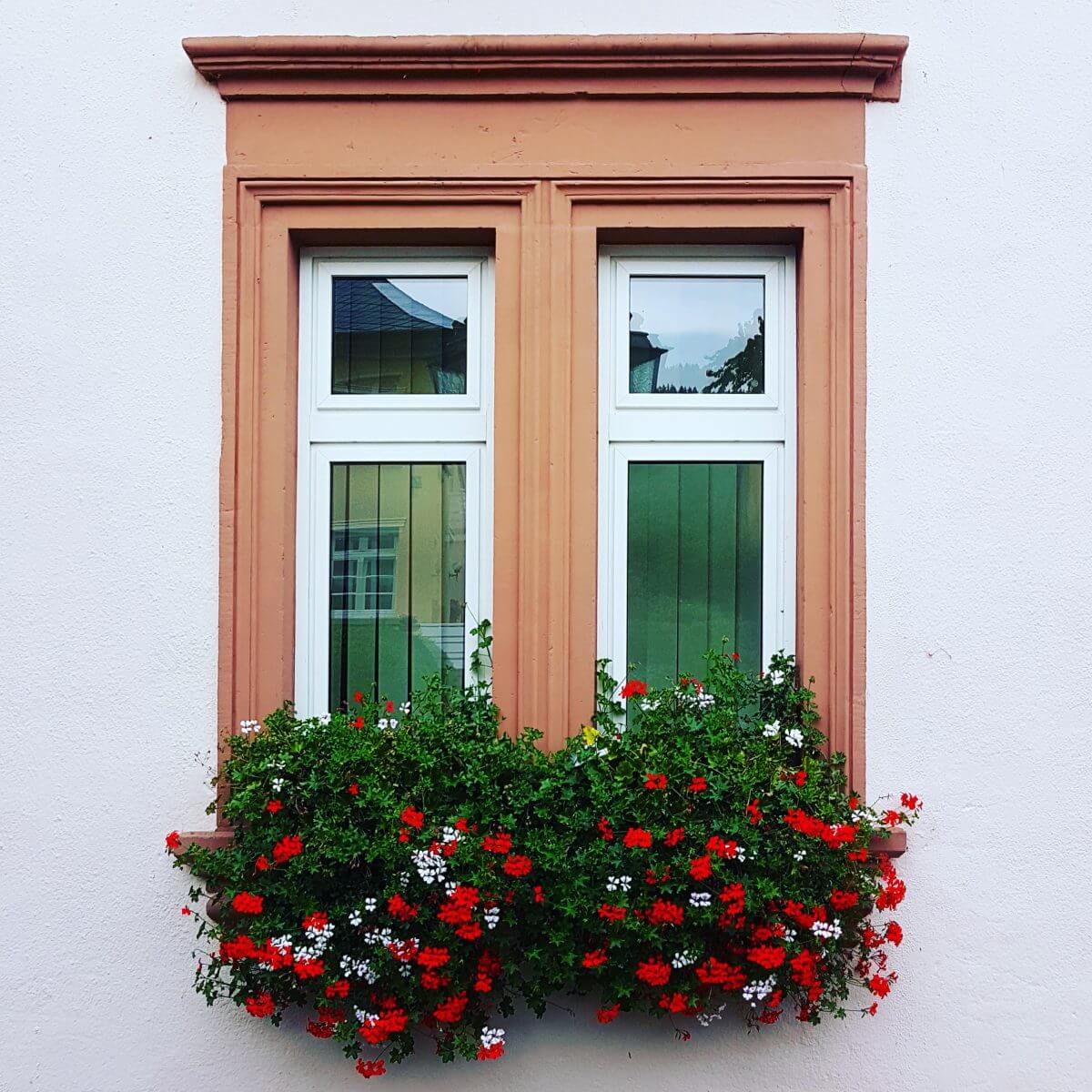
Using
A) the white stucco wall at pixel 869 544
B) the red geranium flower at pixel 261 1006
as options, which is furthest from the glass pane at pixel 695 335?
the red geranium flower at pixel 261 1006

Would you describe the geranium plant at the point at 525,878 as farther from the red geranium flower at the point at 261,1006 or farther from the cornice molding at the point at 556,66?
the cornice molding at the point at 556,66

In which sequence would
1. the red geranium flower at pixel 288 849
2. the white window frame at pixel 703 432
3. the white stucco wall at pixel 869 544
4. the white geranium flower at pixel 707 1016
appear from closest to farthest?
1. the red geranium flower at pixel 288 849
2. the white geranium flower at pixel 707 1016
3. the white stucco wall at pixel 869 544
4. the white window frame at pixel 703 432

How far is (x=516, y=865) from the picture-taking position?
2783mm

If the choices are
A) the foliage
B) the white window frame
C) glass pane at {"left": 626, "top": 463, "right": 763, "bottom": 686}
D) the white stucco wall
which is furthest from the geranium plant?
the foliage

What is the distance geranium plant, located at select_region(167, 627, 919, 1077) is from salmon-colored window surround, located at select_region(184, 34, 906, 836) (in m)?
0.31

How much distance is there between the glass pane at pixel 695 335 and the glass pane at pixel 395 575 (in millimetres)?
714

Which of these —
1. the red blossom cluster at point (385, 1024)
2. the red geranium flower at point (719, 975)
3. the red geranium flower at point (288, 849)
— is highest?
the red geranium flower at point (288, 849)

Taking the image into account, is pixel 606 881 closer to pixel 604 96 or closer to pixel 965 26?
pixel 604 96

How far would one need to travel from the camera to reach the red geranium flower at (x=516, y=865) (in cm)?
278

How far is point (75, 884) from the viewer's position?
3.19m

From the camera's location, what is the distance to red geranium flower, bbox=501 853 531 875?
9.11 ft

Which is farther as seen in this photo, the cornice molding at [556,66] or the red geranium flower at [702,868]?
the cornice molding at [556,66]

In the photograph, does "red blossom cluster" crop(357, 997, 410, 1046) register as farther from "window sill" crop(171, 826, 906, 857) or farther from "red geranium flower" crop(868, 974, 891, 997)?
"red geranium flower" crop(868, 974, 891, 997)

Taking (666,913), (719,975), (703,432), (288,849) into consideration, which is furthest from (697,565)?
(288,849)
